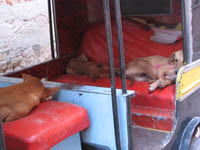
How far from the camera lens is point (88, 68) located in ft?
12.3

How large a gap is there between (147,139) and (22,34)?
13.1 ft

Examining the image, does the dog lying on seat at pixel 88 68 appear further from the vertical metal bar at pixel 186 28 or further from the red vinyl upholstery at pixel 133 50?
the vertical metal bar at pixel 186 28

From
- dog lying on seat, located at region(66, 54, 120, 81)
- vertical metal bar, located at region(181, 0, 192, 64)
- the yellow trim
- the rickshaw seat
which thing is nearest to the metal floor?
the rickshaw seat

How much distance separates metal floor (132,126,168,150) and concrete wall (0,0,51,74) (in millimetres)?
2928

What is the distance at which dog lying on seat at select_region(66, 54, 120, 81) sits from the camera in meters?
3.58

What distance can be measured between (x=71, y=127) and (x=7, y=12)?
4264 millimetres

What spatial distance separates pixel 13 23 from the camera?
5.47 m

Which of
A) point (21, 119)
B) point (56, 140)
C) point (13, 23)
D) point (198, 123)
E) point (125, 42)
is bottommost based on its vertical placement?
point (198, 123)

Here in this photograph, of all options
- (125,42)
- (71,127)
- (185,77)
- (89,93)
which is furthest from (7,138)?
(125,42)

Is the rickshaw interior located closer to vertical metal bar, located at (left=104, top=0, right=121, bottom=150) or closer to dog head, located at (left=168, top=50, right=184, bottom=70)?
dog head, located at (left=168, top=50, right=184, bottom=70)

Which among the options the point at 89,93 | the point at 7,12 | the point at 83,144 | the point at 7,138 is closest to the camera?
the point at 7,138

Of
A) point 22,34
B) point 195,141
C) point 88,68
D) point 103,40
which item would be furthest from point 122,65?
point 22,34

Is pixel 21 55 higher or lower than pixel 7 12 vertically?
lower

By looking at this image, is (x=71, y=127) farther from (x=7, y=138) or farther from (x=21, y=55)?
(x=21, y=55)
